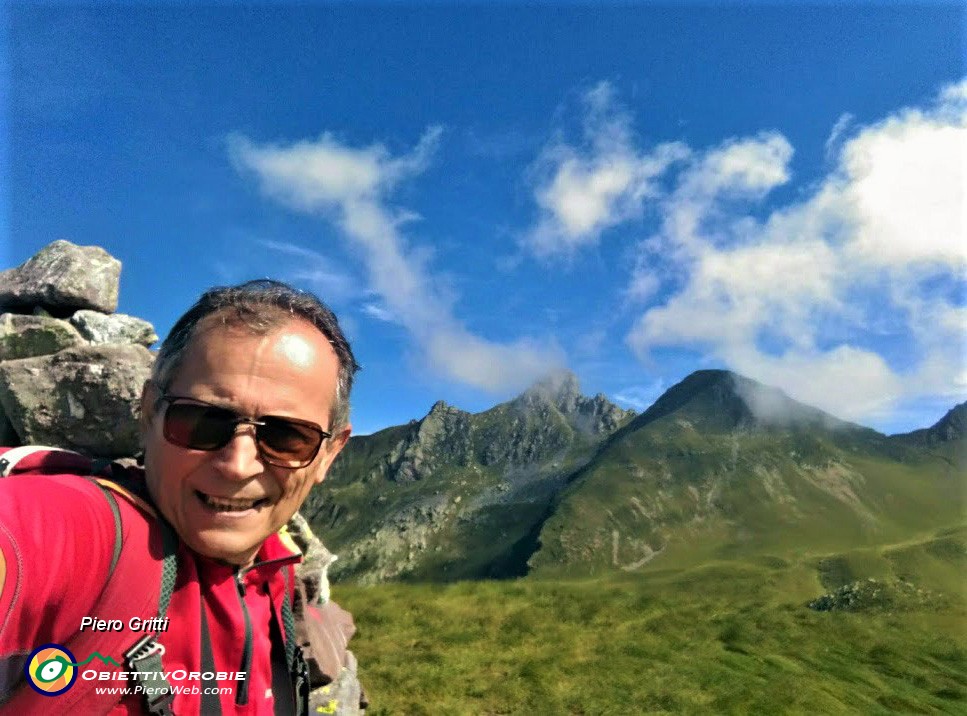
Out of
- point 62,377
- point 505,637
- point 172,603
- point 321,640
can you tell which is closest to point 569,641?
point 505,637

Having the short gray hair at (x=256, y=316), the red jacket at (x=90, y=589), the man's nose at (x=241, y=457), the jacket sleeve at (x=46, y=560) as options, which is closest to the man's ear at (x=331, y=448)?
the short gray hair at (x=256, y=316)

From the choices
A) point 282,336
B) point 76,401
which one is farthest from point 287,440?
point 76,401

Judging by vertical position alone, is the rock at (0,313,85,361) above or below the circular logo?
above

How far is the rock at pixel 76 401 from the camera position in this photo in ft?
29.1

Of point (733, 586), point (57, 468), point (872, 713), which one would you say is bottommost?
point (733, 586)

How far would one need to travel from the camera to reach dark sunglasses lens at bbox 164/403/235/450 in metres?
2.79

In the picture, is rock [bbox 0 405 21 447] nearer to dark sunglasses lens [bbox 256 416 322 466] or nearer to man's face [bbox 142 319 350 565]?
man's face [bbox 142 319 350 565]

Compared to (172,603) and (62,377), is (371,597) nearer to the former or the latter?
(62,377)

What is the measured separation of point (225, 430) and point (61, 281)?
11560 millimetres

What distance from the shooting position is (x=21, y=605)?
7.38 feet

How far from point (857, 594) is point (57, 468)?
138ft

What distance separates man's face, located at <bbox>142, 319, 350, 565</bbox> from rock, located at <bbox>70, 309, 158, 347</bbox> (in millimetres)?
10562

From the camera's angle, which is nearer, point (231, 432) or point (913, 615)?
point (231, 432)

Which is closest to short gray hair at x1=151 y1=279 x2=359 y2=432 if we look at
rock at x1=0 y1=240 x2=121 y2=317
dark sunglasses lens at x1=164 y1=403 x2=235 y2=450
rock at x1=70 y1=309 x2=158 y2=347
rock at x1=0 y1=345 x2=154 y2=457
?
dark sunglasses lens at x1=164 y1=403 x2=235 y2=450
